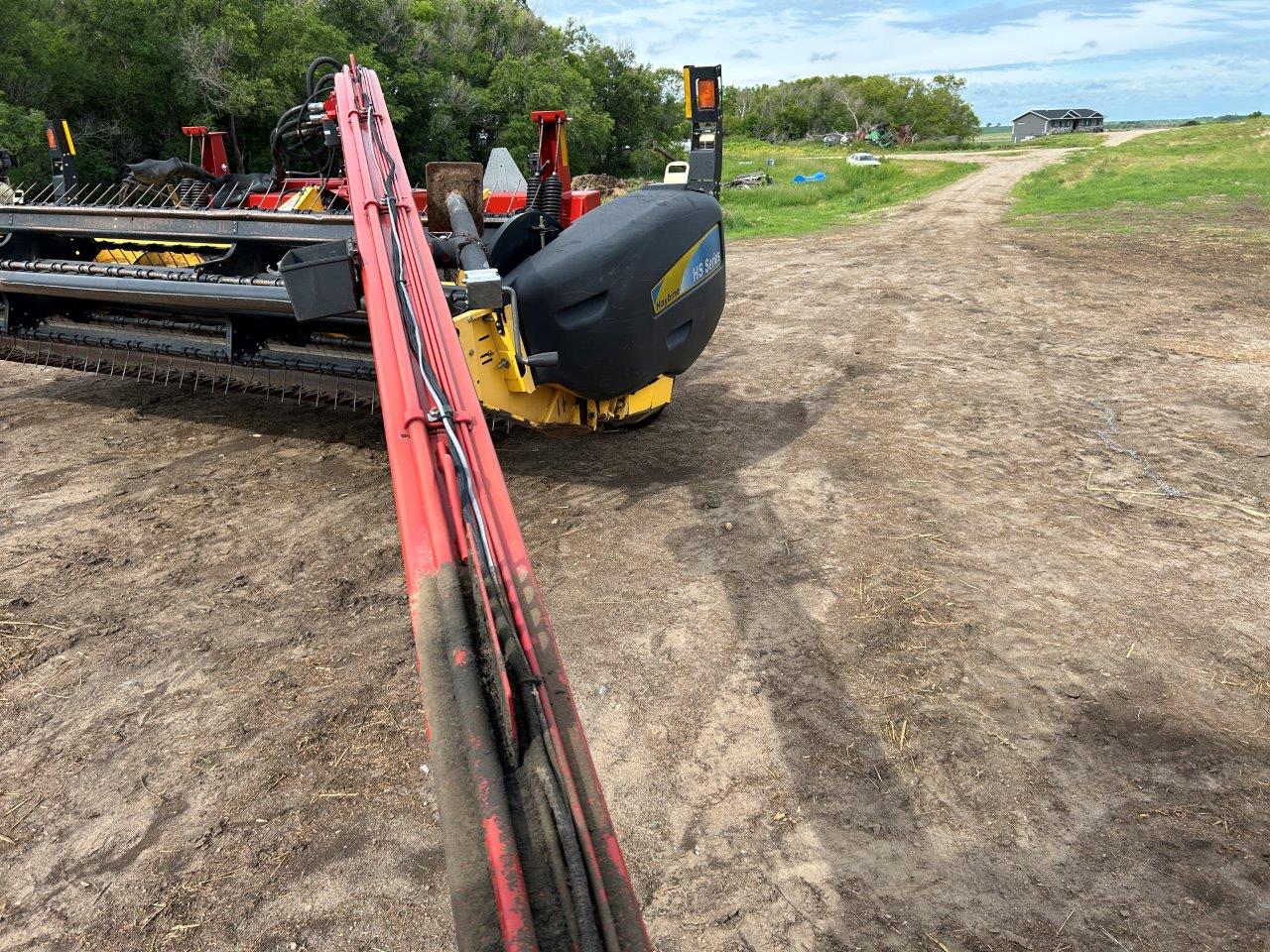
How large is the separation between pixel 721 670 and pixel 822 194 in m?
25.0

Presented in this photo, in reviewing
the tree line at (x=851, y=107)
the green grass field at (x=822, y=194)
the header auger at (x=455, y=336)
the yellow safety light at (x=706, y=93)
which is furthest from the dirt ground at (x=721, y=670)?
the tree line at (x=851, y=107)

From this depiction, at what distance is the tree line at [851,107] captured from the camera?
3354 inches

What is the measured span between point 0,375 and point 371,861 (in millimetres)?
6212

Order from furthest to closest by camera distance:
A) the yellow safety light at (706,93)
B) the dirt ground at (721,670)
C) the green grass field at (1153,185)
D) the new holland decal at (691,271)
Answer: the green grass field at (1153,185) → the yellow safety light at (706,93) → the new holland decal at (691,271) → the dirt ground at (721,670)

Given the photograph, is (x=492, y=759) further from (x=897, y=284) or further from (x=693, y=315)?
(x=897, y=284)

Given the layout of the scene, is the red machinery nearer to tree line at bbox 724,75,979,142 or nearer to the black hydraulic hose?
the black hydraulic hose

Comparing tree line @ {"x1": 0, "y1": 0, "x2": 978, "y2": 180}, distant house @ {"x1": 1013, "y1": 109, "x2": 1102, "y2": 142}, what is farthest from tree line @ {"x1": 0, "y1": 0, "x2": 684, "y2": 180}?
distant house @ {"x1": 1013, "y1": 109, "x2": 1102, "y2": 142}

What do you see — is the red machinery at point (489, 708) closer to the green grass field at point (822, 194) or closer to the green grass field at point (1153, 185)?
the green grass field at point (822, 194)

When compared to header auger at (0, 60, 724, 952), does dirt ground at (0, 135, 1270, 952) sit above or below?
below

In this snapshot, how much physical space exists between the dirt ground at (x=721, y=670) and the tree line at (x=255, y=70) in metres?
3.88

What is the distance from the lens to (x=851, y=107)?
88.2m

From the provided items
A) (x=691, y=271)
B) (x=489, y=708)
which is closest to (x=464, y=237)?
(x=691, y=271)

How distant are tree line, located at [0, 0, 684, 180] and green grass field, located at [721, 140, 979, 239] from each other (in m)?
3.53

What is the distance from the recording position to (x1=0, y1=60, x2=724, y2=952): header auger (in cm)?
131
